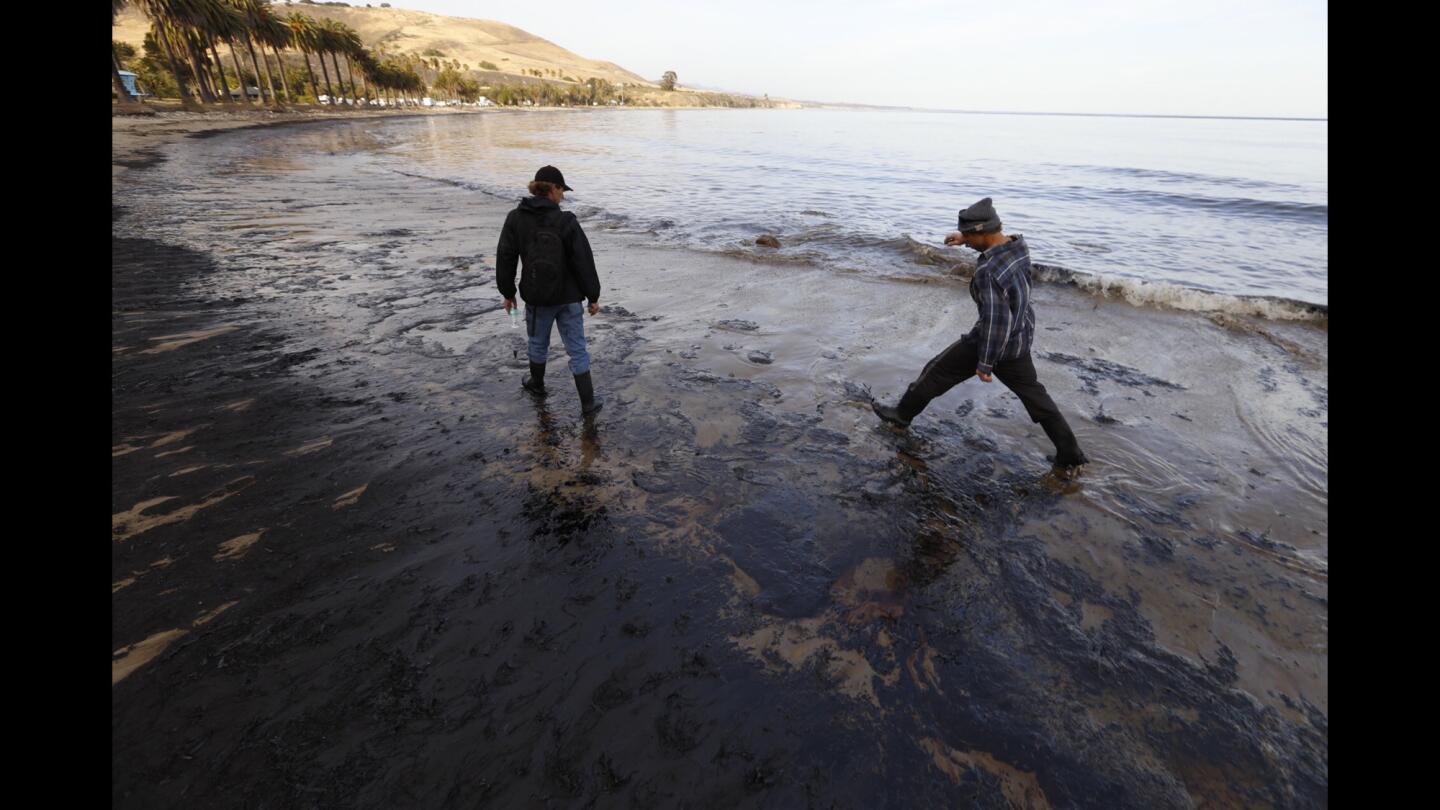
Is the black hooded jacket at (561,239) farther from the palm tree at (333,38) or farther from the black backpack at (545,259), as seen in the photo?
the palm tree at (333,38)

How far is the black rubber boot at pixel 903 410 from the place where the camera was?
4963mm

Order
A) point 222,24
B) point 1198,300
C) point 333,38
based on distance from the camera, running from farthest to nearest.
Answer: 1. point 333,38
2. point 222,24
3. point 1198,300

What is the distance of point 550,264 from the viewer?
480 cm

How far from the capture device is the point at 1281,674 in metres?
2.91

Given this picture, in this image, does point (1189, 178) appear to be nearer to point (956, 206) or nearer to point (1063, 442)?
point (956, 206)

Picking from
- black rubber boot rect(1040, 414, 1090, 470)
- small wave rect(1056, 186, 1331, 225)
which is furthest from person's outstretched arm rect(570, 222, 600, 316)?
small wave rect(1056, 186, 1331, 225)

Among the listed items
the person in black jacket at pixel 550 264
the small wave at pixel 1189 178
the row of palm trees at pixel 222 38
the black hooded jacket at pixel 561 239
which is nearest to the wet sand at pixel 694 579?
the person in black jacket at pixel 550 264

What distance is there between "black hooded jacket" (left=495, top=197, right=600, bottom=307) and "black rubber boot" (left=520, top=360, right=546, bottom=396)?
2.36 ft

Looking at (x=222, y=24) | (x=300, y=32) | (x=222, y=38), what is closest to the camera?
(x=222, y=24)

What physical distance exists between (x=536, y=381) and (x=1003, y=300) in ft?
13.8

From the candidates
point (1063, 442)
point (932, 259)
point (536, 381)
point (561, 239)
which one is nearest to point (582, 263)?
point (561, 239)

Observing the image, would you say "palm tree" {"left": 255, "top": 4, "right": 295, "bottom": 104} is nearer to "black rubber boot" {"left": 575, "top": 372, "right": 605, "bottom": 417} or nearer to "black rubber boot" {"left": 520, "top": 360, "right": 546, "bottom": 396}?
"black rubber boot" {"left": 520, "top": 360, "right": 546, "bottom": 396}

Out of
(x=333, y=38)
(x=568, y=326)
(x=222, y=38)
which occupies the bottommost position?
(x=568, y=326)
